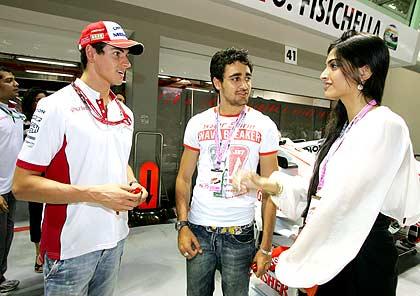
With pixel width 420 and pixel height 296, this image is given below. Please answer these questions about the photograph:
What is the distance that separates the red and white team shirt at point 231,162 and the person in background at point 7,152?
5.54ft

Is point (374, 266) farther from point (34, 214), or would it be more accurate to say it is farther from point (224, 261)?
point (34, 214)

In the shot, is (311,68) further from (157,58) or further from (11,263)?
(11,263)

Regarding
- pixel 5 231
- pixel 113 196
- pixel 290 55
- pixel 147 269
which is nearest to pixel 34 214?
pixel 5 231

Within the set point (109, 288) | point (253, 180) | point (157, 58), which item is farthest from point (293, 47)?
point (109, 288)

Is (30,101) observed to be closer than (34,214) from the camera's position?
No

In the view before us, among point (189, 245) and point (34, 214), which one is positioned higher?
point (189, 245)

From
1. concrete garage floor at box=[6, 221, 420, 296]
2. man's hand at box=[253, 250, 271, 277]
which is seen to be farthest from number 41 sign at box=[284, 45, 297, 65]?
man's hand at box=[253, 250, 271, 277]

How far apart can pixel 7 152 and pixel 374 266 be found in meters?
2.63

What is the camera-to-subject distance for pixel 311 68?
6242 millimetres

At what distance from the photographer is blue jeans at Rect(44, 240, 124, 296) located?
3.86 feet

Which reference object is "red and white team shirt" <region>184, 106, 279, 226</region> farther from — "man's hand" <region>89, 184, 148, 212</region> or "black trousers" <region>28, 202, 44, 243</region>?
"black trousers" <region>28, 202, 44, 243</region>

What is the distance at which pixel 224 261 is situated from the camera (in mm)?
1457

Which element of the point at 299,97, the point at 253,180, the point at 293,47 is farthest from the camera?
the point at 299,97

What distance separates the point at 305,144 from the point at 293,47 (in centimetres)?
235
